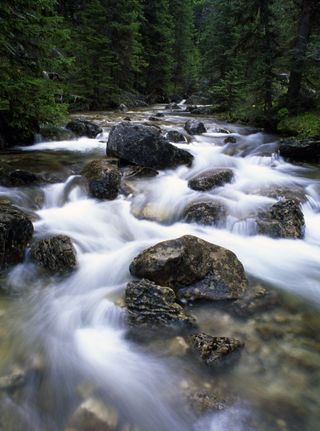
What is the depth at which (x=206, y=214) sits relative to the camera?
6742 millimetres

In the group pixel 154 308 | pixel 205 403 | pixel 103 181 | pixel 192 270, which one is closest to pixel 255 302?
pixel 192 270

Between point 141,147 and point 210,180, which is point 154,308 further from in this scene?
point 141,147

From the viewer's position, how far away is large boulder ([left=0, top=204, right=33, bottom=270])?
4.71 meters

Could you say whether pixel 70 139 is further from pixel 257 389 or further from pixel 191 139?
pixel 257 389

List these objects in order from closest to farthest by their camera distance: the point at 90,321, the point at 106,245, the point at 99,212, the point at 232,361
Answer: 1. the point at 232,361
2. the point at 90,321
3. the point at 106,245
4. the point at 99,212

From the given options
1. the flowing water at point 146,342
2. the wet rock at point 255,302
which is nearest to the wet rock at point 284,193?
the flowing water at point 146,342

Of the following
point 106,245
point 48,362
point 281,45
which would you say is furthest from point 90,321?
point 281,45

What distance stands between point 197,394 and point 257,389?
567 millimetres

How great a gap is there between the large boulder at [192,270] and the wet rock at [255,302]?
0.36 feet

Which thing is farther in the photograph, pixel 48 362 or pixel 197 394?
pixel 48 362

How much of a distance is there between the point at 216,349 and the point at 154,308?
2.87 ft

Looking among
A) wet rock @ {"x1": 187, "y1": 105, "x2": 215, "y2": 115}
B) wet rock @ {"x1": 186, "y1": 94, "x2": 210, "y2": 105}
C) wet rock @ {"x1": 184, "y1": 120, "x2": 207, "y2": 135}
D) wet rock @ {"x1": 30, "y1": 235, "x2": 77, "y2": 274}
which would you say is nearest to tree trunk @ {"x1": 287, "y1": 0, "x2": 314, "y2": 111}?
wet rock @ {"x1": 184, "y1": 120, "x2": 207, "y2": 135}

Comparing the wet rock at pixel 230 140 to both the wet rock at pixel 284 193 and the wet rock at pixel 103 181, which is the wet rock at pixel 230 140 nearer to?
the wet rock at pixel 284 193

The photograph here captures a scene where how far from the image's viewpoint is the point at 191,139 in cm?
1298
